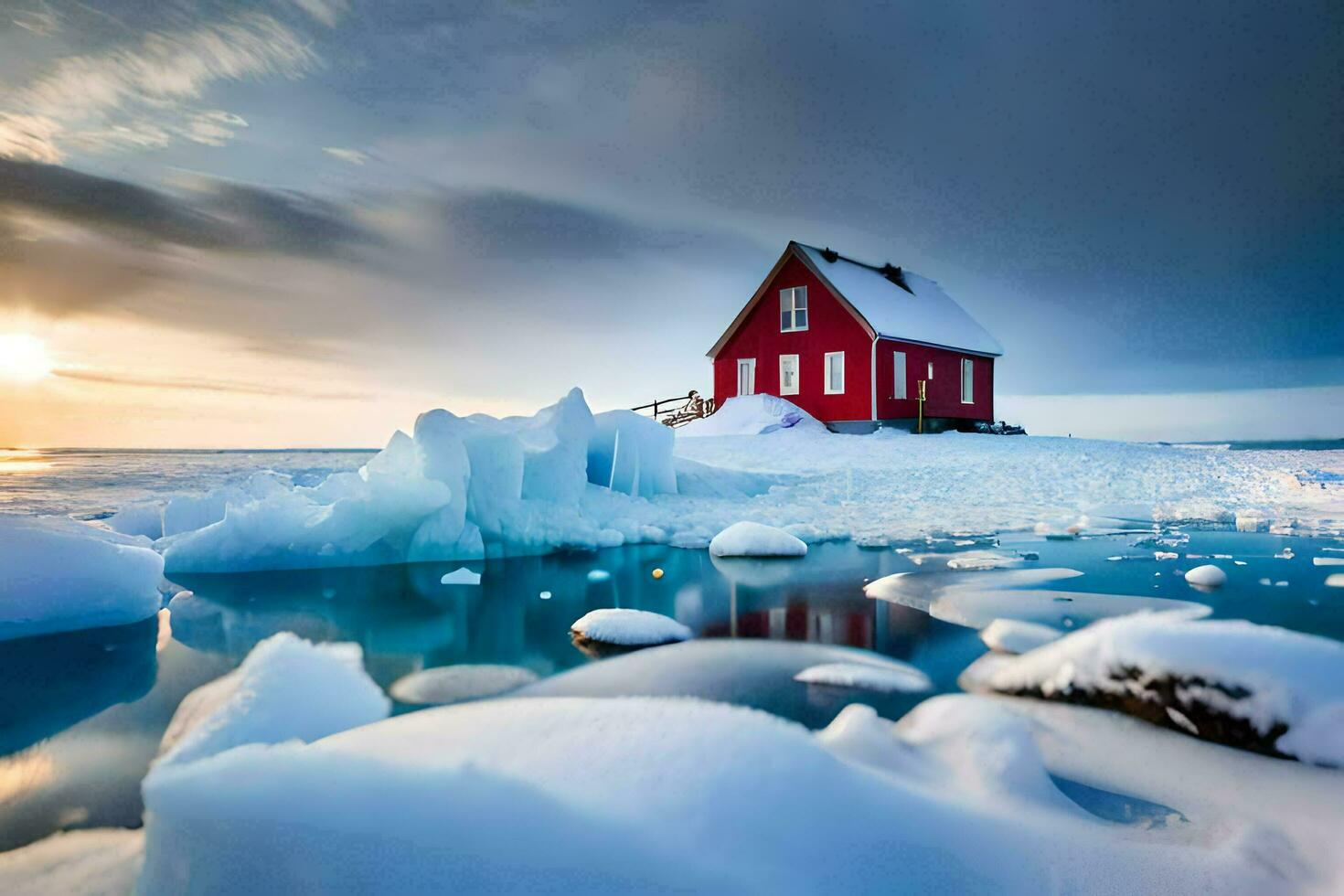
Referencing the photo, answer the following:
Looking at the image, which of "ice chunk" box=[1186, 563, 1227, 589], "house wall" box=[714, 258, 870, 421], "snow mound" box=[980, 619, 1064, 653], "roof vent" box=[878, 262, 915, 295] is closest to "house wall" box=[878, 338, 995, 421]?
"house wall" box=[714, 258, 870, 421]

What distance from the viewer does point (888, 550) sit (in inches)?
266

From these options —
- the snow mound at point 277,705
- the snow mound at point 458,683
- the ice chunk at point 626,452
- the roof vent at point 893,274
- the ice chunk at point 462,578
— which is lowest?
A: the snow mound at point 458,683

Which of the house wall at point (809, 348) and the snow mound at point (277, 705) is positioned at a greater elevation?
the house wall at point (809, 348)

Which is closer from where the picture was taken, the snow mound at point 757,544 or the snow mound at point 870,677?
the snow mound at point 870,677

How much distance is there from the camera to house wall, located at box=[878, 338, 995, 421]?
19359 millimetres

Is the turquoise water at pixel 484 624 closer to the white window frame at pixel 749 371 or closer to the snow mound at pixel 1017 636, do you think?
the snow mound at pixel 1017 636

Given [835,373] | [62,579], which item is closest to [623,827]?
[62,579]

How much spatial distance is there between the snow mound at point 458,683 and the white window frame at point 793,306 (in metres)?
17.9

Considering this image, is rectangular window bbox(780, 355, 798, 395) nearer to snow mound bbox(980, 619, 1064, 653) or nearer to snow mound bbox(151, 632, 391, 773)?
snow mound bbox(980, 619, 1064, 653)

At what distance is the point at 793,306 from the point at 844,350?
2.00 metres

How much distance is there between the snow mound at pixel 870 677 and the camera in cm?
301

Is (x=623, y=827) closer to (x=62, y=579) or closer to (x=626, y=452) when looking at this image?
(x=62, y=579)

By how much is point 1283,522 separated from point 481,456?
336 inches

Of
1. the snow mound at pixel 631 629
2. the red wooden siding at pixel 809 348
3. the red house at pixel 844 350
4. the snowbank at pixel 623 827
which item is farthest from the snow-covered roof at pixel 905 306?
the snowbank at pixel 623 827
